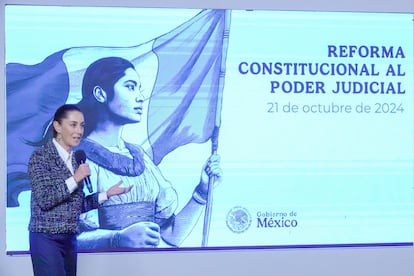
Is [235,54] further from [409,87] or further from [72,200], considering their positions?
[72,200]

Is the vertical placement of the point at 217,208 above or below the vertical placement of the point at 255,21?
below

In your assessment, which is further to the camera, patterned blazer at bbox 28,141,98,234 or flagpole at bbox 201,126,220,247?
flagpole at bbox 201,126,220,247

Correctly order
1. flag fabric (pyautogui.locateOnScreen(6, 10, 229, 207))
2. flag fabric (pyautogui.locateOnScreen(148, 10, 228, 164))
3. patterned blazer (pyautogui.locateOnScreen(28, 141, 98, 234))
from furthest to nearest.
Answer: flag fabric (pyautogui.locateOnScreen(148, 10, 228, 164)) < flag fabric (pyautogui.locateOnScreen(6, 10, 229, 207)) < patterned blazer (pyautogui.locateOnScreen(28, 141, 98, 234))

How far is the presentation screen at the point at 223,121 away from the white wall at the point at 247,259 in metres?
0.05

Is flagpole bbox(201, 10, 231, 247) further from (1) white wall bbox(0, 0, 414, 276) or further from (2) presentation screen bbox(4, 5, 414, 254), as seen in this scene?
(1) white wall bbox(0, 0, 414, 276)

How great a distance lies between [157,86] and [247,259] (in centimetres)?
128

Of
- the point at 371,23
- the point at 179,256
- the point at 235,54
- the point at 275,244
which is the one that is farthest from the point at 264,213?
the point at 371,23

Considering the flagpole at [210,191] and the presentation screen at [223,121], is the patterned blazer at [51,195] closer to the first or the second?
the presentation screen at [223,121]

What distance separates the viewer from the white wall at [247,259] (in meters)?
4.43

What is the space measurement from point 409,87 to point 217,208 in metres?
1.55

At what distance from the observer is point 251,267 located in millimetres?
4637

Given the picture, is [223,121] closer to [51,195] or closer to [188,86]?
[188,86]

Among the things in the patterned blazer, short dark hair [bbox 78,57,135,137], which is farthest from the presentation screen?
the patterned blazer

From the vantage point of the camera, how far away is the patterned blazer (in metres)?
3.37
